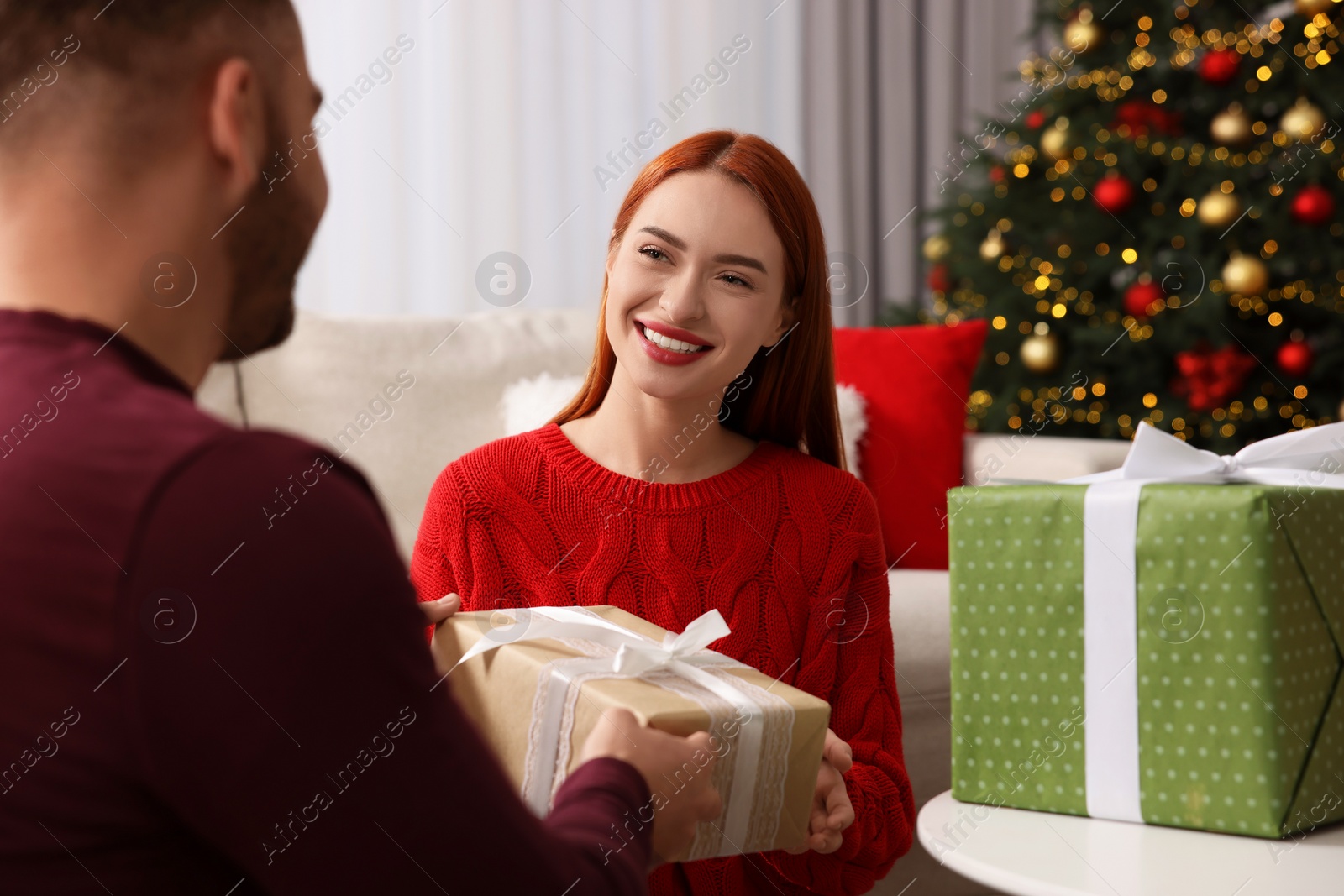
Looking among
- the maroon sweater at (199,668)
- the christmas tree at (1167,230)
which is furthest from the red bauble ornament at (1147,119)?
the maroon sweater at (199,668)

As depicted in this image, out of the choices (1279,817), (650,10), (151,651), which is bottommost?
(1279,817)

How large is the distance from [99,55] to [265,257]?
0.37 ft

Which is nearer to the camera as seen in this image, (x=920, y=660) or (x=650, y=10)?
(x=920, y=660)

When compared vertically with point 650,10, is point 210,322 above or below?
below

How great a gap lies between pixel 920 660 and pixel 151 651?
66.7 inches

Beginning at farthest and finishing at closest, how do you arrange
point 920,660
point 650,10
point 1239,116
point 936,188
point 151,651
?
1. point 936,188
2. point 650,10
3. point 1239,116
4. point 920,660
5. point 151,651

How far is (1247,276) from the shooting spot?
9.23 ft

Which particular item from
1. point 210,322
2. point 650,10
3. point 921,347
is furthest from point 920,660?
point 650,10

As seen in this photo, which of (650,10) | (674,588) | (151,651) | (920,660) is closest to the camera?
(151,651)

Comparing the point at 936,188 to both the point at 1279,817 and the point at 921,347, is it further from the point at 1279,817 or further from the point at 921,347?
the point at 1279,817

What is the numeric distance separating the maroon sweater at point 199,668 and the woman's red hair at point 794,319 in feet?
2.65

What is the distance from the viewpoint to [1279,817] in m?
0.91

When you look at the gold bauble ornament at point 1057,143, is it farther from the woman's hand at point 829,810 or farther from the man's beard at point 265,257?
the man's beard at point 265,257

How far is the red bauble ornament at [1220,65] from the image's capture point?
2916mm
